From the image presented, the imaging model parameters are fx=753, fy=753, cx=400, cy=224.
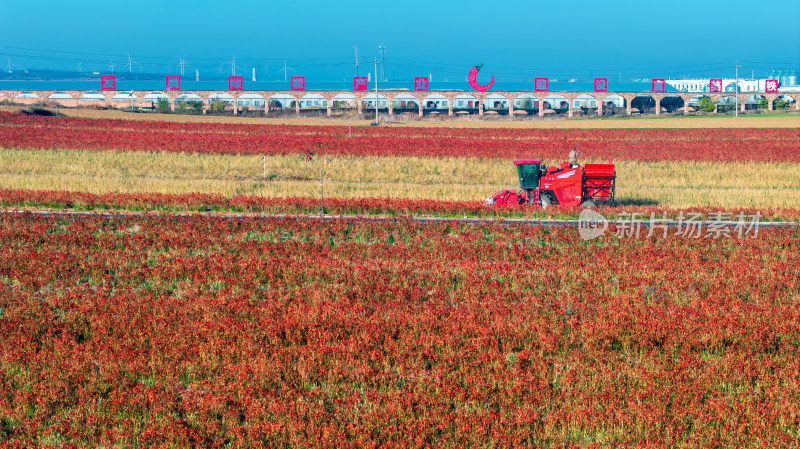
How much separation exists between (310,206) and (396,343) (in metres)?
12.8

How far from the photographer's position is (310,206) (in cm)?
2272

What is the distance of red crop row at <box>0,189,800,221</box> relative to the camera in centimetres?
2194

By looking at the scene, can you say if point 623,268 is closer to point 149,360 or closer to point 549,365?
point 549,365

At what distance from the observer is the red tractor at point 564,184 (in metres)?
22.5

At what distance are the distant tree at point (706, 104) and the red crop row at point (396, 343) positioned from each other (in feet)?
329

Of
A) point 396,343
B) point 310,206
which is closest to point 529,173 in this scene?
point 310,206

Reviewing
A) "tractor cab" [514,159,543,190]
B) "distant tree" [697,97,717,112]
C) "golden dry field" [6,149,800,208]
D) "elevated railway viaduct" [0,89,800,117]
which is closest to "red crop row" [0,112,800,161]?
"golden dry field" [6,149,800,208]

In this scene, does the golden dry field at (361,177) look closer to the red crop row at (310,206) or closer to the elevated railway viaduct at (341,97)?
the red crop row at (310,206)

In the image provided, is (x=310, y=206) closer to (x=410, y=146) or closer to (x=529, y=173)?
(x=529, y=173)

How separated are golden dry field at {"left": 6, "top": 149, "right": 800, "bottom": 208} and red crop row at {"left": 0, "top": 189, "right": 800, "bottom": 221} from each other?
9.37ft

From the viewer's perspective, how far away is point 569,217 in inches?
822

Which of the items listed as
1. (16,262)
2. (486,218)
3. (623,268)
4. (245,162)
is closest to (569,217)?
(486,218)

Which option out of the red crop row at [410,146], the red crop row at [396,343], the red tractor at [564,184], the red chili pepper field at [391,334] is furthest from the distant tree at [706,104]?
the red crop row at [396,343]

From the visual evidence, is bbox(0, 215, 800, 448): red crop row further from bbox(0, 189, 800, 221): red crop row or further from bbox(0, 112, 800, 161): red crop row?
bbox(0, 112, 800, 161): red crop row
